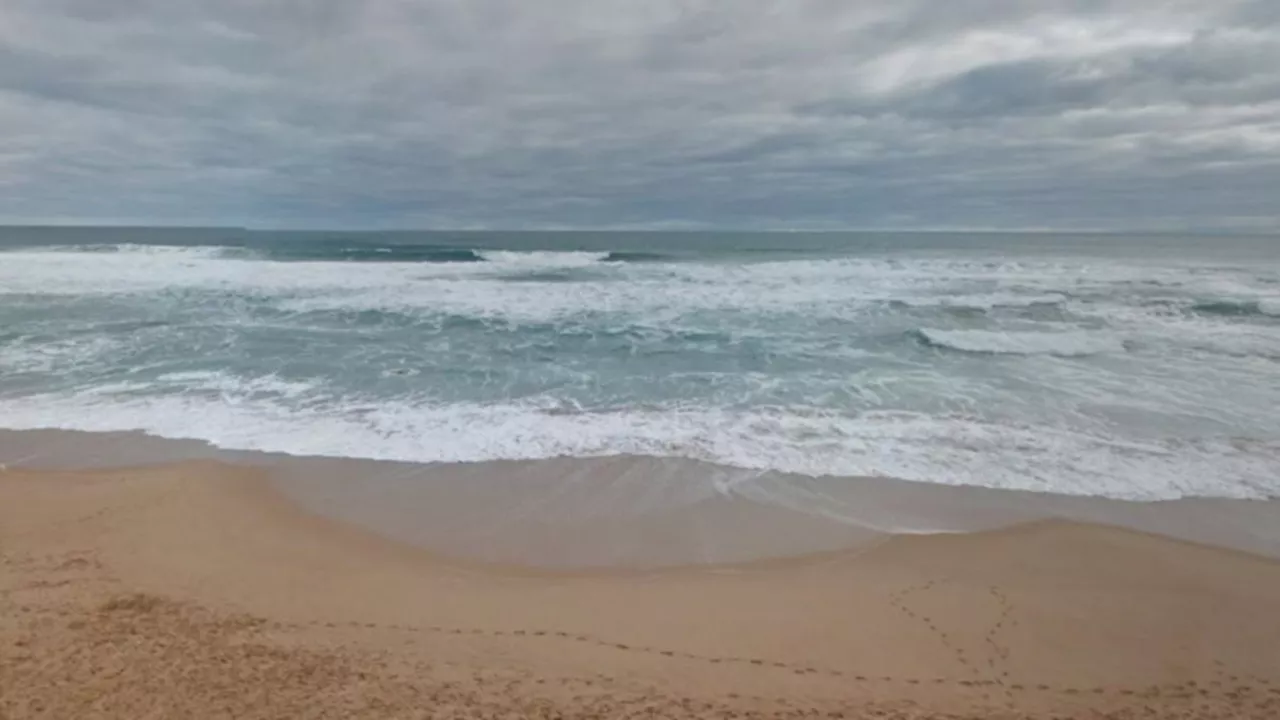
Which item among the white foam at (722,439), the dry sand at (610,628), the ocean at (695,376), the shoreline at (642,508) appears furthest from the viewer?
the ocean at (695,376)

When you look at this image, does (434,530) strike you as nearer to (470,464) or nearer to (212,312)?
(470,464)

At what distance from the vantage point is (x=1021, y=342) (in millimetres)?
15594

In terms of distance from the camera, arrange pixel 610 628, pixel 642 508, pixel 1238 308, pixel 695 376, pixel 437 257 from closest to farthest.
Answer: pixel 610 628
pixel 642 508
pixel 695 376
pixel 1238 308
pixel 437 257

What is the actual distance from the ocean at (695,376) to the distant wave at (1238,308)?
0.12 meters

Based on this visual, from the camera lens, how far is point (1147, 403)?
1026cm

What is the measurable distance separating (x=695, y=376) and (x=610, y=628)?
771 centimetres

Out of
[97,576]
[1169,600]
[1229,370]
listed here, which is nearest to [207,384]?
[97,576]

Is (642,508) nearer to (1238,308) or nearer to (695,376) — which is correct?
(695,376)

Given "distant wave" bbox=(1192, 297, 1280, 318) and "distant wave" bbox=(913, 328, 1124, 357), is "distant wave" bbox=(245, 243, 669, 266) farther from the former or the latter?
"distant wave" bbox=(1192, 297, 1280, 318)

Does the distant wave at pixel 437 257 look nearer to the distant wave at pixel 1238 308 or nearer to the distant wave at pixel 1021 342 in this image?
the distant wave at pixel 1021 342

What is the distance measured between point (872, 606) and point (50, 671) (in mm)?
4944

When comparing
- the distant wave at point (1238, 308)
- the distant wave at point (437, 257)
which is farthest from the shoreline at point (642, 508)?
the distant wave at point (437, 257)

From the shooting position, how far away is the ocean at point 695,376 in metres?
8.19

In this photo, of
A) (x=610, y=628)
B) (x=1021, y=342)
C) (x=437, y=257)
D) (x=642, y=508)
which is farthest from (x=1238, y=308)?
(x=437, y=257)
